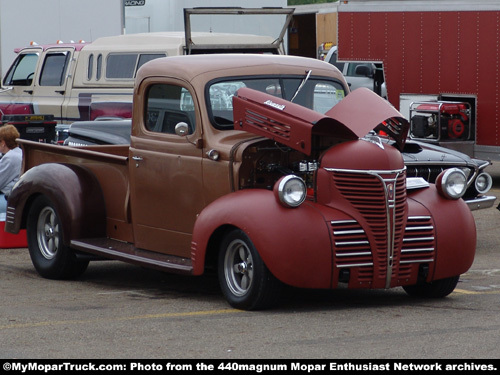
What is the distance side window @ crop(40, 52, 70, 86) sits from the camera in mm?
18394

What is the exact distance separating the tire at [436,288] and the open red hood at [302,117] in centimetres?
133

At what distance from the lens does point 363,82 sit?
23.3 metres

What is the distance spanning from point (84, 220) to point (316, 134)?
2.53m

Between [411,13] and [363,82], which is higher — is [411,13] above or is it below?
above

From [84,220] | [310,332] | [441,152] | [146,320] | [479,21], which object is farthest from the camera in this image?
[479,21]

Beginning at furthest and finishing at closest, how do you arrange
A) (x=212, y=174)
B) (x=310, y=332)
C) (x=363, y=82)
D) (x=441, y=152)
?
1. (x=363, y=82)
2. (x=441, y=152)
3. (x=212, y=174)
4. (x=310, y=332)

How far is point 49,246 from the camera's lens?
9.96 metres

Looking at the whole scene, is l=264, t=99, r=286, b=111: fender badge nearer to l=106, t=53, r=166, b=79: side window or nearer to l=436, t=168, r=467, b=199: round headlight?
l=436, t=168, r=467, b=199: round headlight

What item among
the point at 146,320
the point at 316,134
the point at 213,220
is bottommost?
the point at 146,320

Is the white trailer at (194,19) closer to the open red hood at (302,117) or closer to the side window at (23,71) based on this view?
the side window at (23,71)

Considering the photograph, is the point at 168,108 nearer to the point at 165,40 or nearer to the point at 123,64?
the point at 165,40

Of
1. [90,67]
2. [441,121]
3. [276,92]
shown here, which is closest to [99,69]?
[90,67]

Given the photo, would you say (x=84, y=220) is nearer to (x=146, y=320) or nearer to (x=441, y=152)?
(x=146, y=320)
